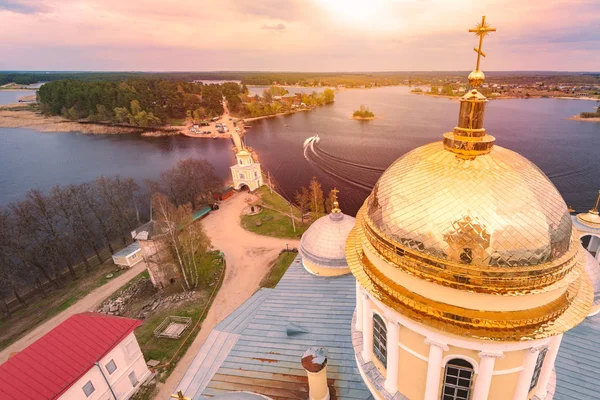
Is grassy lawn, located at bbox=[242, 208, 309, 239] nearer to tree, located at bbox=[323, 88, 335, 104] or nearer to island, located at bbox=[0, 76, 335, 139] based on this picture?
island, located at bbox=[0, 76, 335, 139]

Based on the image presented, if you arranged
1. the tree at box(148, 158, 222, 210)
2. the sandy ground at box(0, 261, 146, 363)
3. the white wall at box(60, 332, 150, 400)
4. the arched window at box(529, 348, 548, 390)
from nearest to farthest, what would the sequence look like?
1. the arched window at box(529, 348, 548, 390)
2. the white wall at box(60, 332, 150, 400)
3. the sandy ground at box(0, 261, 146, 363)
4. the tree at box(148, 158, 222, 210)

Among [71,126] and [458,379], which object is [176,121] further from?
[458,379]

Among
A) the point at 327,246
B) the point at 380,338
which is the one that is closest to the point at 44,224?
the point at 327,246

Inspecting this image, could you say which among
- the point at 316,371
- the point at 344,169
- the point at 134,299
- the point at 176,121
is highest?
the point at 176,121

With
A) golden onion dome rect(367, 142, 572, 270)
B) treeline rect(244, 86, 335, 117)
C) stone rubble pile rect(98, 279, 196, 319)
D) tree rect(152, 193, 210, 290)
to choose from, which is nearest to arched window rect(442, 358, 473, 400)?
golden onion dome rect(367, 142, 572, 270)

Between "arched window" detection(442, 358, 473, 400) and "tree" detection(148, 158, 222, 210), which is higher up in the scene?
"arched window" detection(442, 358, 473, 400)
